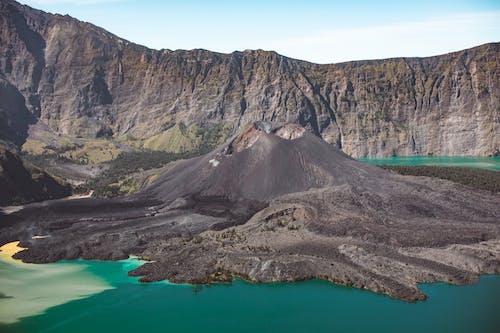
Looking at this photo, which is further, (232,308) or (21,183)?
(21,183)

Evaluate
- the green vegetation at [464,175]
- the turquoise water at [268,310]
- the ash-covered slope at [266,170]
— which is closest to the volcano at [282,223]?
the ash-covered slope at [266,170]

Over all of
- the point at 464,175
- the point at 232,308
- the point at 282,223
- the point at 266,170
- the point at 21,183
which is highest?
the point at 266,170

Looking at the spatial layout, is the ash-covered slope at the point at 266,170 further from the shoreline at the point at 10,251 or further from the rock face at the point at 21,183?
the shoreline at the point at 10,251

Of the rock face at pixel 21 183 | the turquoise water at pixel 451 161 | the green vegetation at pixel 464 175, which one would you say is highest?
the rock face at pixel 21 183

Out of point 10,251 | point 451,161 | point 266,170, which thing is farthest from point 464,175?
point 10,251

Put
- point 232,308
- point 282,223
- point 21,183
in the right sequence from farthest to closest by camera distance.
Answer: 1. point 21,183
2. point 282,223
3. point 232,308

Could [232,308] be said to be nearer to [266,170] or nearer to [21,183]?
[266,170]

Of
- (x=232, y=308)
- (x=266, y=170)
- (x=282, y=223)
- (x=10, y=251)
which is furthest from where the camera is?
(x=266, y=170)

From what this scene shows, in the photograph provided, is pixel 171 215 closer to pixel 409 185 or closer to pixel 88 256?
pixel 88 256
